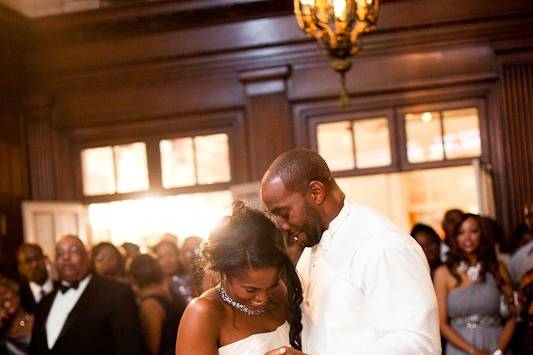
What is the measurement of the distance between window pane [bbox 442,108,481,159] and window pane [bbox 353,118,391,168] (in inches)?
25.3

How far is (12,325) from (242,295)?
12.9ft

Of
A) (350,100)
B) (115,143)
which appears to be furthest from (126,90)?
(350,100)

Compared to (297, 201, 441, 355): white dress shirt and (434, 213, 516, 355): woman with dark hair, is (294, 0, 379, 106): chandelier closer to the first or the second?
(434, 213, 516, 355): woman with dark hair

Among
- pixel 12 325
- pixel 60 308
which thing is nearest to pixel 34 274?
pixel 12 325

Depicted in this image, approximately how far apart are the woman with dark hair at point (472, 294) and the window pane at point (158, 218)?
211 inches

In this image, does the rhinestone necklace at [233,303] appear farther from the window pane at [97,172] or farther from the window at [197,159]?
the window pane at [97,172]

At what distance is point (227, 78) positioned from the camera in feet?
31.2

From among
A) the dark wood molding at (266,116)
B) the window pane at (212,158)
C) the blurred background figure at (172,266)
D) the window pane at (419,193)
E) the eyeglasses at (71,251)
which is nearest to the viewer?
the eyeglasses at (71,251)

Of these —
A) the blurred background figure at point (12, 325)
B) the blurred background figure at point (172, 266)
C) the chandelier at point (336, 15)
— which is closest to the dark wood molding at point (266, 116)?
the blurred background figure at point (172, 266)

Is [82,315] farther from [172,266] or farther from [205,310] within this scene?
[205,310]

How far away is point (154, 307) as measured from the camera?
5.76 m

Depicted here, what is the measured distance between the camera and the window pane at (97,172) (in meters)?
9.94

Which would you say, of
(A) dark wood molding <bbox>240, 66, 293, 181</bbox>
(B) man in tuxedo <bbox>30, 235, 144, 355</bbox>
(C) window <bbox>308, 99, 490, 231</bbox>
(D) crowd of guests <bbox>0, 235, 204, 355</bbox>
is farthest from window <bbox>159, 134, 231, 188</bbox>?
(B) man in tuxedo <bbox>30, 235, 144, 355</bbox>

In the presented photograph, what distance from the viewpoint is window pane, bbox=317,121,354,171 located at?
9406 millimetres
